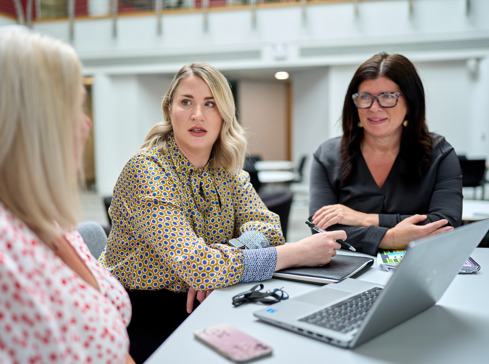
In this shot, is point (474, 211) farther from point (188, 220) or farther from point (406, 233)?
point (188, 220)

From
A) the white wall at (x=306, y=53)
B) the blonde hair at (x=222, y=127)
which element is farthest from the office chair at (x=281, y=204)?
the white wall at (x=306, y=53)

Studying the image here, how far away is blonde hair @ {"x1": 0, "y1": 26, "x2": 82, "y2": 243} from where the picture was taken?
2.70ft

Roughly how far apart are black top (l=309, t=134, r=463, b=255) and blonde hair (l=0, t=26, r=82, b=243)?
1.34 metres

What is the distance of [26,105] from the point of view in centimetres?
83

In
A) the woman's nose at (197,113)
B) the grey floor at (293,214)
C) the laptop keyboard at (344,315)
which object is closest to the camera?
the laptop keyboard at (344,315)

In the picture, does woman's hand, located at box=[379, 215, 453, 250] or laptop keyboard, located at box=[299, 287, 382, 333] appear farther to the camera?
woman's hand, located at box=[379, 215, 453, 250]

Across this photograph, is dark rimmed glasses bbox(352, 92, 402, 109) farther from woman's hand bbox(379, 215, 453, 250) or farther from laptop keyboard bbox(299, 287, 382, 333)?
laptop keyboard bbox(299, 287, 382, 333)

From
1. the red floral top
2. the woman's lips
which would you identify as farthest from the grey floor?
the red floral top

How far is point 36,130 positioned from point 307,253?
102cm

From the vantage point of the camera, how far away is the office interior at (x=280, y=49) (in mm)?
9055

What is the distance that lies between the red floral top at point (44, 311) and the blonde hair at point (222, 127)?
1.01 meters

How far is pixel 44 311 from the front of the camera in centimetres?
77

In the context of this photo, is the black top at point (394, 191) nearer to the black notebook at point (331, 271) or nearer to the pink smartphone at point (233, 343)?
the black notebook at point (331, 271)

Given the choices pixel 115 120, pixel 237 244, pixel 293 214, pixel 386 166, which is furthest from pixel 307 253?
pixel 115 120
